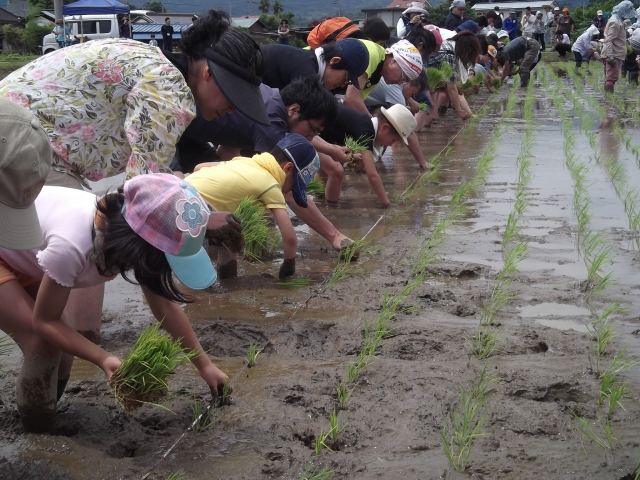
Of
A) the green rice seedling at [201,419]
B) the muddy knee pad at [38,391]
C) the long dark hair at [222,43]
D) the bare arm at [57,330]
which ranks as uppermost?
the long dark hair at [222,43]

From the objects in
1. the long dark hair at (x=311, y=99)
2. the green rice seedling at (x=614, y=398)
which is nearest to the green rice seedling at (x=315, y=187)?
the long dark hair at (x=311, y=99)

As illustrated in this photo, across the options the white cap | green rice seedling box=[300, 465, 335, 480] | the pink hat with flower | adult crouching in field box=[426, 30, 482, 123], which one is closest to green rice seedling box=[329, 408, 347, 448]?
green rice seedling box=[300, 465, 335, 480]

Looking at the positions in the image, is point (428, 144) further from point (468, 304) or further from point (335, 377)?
point (335, 377)

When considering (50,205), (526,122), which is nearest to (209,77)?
(50,205)

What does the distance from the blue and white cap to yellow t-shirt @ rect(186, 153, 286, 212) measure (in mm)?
92

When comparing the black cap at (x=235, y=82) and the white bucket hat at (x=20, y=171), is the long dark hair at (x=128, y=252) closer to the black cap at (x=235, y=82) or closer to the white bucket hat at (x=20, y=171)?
the white bucket hat at (x=20, y=171)

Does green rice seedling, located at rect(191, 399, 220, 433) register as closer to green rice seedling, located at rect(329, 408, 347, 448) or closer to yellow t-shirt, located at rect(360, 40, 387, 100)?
green rice seedling, located at rect(329, 408, 347, 448)

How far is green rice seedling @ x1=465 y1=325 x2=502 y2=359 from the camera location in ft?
9.87

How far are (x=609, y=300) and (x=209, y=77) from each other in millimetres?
1952

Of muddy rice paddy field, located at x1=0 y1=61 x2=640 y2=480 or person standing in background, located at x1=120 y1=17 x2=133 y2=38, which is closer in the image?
muddy rice paddy field, located at x1=0 y1=61 x2=640 y2=480

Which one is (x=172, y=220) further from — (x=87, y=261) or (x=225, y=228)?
(x=225, y=228)

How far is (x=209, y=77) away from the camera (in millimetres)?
2932

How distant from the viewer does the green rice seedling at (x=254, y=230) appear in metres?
3.99

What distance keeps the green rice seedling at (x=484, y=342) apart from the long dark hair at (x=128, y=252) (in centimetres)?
124
